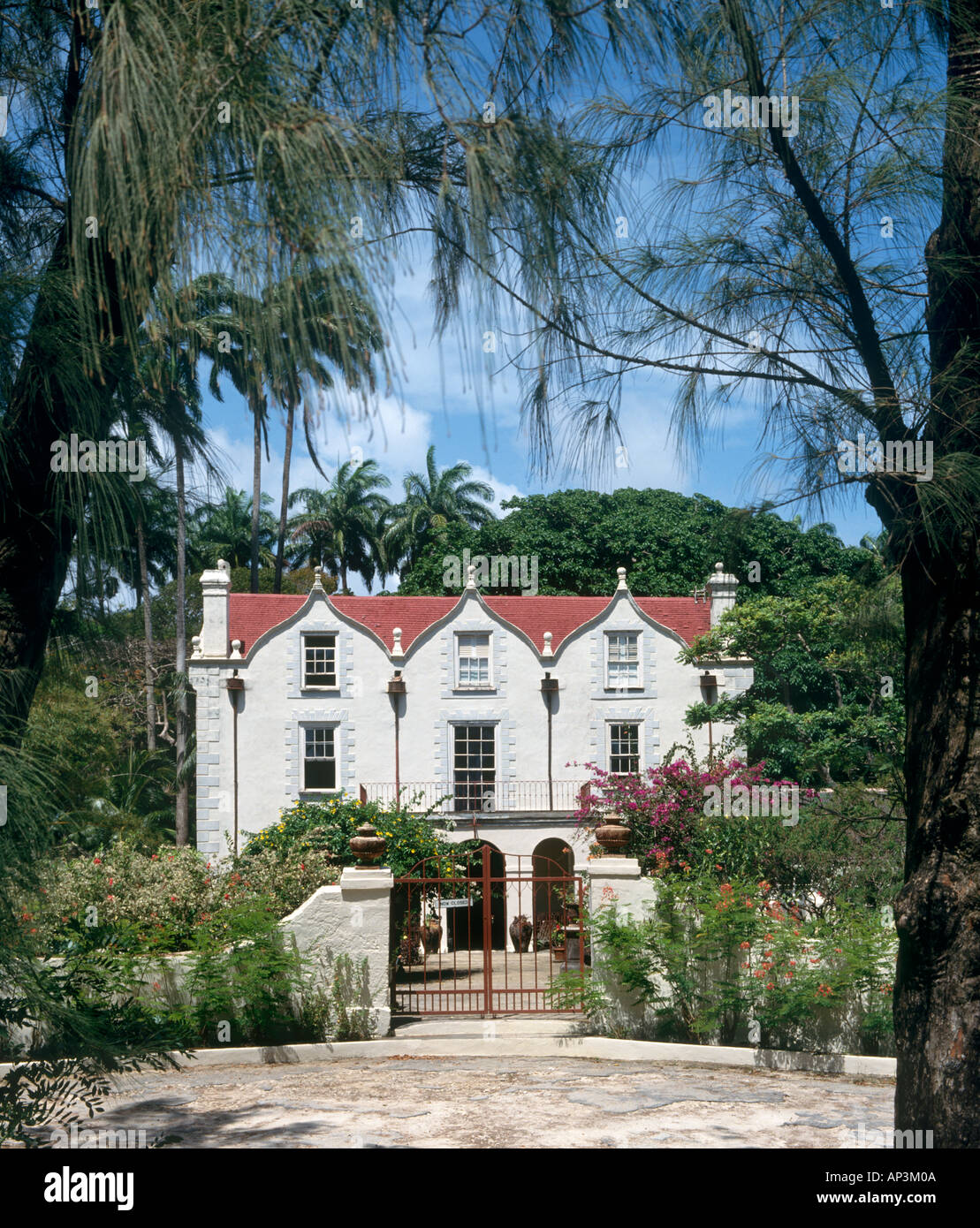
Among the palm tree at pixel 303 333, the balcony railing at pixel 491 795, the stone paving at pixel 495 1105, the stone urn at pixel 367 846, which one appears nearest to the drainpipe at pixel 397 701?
the balcony railing at pixel 491 795

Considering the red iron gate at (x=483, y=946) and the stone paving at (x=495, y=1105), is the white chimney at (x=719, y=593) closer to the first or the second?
the red iron gate at (x=483, y=946)

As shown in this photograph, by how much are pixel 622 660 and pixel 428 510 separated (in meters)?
15.7

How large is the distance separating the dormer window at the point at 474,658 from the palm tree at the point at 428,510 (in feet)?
45.3

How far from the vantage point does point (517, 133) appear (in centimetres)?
289

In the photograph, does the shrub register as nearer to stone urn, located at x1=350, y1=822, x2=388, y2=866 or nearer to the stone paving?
stone urn, located at x1=350, y1=822, x2=388, y2=866

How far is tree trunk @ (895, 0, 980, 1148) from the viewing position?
3.62 m

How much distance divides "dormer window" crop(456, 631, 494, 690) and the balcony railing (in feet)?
7.73

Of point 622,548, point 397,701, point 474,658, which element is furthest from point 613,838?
point 622,548

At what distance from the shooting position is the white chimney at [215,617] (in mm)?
23891

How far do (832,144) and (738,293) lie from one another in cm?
62

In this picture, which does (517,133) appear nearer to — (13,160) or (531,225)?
(531,225)

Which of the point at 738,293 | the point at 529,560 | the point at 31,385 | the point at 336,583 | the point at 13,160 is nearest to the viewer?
the point at 31,385

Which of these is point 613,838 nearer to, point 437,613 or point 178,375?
point 178,375
